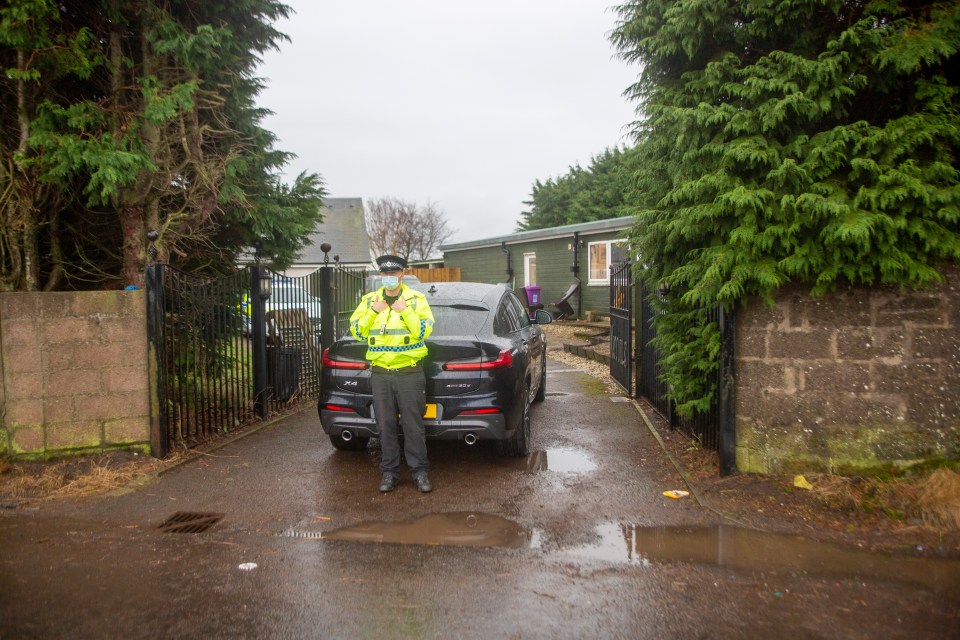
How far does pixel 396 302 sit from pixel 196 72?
12.6ft

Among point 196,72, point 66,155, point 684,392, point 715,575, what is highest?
point 196,72

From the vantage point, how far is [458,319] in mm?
6109

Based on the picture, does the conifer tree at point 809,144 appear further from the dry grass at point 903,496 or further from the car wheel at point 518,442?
the car wheel at point 518,442

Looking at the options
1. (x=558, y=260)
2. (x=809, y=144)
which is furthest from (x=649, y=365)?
(x=558, y=260)

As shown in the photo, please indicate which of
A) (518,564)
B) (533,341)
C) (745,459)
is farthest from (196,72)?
(745,459)

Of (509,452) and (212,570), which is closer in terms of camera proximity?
(212,570)

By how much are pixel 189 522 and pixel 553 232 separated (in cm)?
1809

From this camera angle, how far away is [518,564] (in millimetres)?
3885

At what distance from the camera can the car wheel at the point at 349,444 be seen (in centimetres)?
629

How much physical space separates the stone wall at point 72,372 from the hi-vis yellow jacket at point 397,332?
2.20 metres

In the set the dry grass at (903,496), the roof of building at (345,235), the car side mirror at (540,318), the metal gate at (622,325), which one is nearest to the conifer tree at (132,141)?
the car side mirror at (540,318)

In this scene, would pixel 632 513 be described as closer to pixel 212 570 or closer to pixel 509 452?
pixel 509 452

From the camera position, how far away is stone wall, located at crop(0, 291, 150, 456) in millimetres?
5641

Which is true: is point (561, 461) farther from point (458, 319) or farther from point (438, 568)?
point (438, 568)
